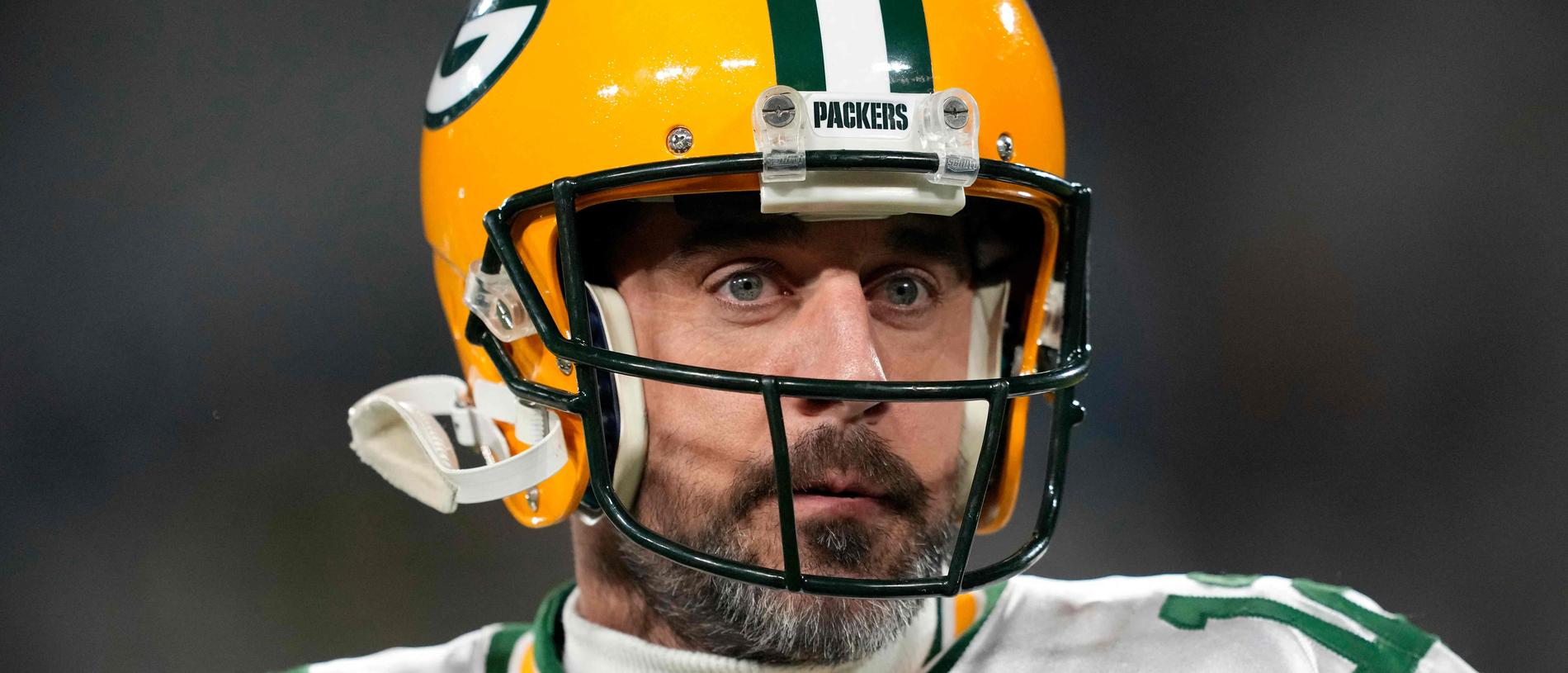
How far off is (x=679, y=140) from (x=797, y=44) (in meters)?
0.12

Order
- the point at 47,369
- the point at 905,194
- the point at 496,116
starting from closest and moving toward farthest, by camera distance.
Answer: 1. the point at 905,194
2. the point at 496,116
3. the point at 47,369

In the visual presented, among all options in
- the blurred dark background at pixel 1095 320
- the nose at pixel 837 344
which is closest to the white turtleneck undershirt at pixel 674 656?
the nose at pixel 837 344

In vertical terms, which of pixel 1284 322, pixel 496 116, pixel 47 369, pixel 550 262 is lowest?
pixel 1284 322

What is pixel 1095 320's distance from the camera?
5.76 feet

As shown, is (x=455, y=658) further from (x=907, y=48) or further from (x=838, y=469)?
(x=907, y=48)

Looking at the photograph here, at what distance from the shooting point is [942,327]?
1.08 metres

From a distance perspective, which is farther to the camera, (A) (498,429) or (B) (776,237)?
(A) (498,429)

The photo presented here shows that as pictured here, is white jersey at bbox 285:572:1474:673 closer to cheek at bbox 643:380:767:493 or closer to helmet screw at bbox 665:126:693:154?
cheek at bbox 643:380:767:493

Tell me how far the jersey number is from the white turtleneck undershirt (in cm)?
23

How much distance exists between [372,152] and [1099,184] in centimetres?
101

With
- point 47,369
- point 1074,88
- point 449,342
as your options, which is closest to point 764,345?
point 449,342

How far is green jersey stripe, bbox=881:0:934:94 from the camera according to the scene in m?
0.94

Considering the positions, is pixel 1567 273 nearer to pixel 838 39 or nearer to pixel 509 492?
pixel 838 39

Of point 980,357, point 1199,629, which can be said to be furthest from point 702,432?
point 1199,629
